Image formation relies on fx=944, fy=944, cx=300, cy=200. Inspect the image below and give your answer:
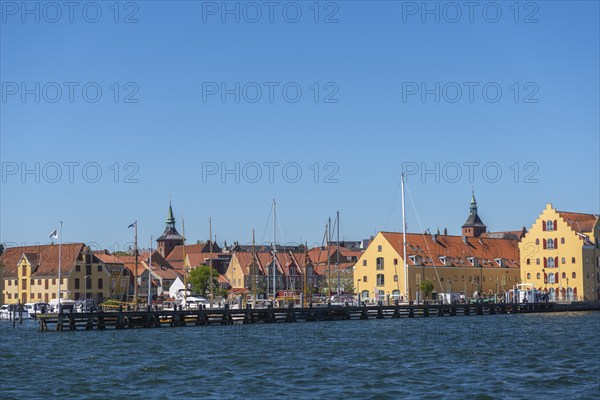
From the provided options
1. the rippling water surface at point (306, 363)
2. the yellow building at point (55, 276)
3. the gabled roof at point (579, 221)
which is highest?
the gabled roof at point (579, 221)

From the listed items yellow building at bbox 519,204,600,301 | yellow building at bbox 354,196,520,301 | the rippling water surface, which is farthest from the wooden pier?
yellow building at bbox 519,204,600,301

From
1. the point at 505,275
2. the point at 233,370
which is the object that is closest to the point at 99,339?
the point at 233,370

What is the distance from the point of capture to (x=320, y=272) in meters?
182

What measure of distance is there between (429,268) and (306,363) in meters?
84.0

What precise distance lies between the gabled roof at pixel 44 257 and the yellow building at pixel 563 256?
66.0m

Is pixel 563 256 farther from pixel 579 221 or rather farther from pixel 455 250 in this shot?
pixel 455 250

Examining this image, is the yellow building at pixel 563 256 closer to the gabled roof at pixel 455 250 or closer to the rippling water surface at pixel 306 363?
the gabled roof at pixel 455 250

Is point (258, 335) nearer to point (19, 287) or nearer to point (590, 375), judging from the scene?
point (590, 375)

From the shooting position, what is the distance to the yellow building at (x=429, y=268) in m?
131

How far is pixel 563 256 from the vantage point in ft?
430

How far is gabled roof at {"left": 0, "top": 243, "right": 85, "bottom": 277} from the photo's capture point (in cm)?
13900

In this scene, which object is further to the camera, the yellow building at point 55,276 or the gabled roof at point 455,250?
the yellow building at point 55,276

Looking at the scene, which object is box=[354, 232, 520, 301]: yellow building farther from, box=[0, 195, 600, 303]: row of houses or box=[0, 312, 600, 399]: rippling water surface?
box=[0, 312, 600, 399]: rippling water surface

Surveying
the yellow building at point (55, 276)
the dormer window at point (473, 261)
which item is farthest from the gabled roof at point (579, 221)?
the yellow building at point (55, 276)
